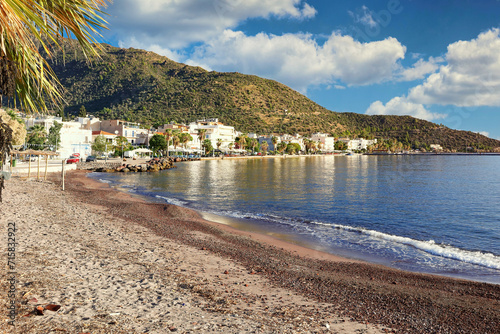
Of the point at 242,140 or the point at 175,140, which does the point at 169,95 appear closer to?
the point at 242,140

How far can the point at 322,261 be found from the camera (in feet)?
37.1

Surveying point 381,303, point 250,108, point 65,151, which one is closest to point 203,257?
point 381,303

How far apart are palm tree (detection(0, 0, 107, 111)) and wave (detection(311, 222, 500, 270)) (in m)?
13.7

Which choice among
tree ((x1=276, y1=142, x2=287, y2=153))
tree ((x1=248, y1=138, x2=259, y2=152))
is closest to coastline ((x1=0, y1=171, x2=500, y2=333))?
tree ((x1=248, y1=138, x2=259, y2=152))

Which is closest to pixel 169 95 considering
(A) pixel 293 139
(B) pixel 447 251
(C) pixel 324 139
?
(A) pixel 293 139

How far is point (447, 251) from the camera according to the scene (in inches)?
521

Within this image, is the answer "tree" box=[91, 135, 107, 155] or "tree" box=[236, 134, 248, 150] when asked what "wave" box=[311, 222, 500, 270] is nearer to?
"tree" box=[91, 135, 107, 155]

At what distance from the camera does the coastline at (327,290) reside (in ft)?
20.7

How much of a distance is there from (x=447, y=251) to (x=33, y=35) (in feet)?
49.2

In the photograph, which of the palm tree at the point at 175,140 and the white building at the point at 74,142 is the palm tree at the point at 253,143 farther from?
the white building at the point at 74,142

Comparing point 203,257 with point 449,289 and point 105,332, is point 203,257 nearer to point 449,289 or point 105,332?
point 105,332

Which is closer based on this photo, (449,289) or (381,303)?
(381,303)

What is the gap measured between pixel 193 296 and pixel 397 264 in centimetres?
803

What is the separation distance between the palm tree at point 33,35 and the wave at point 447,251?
45.1 ft
